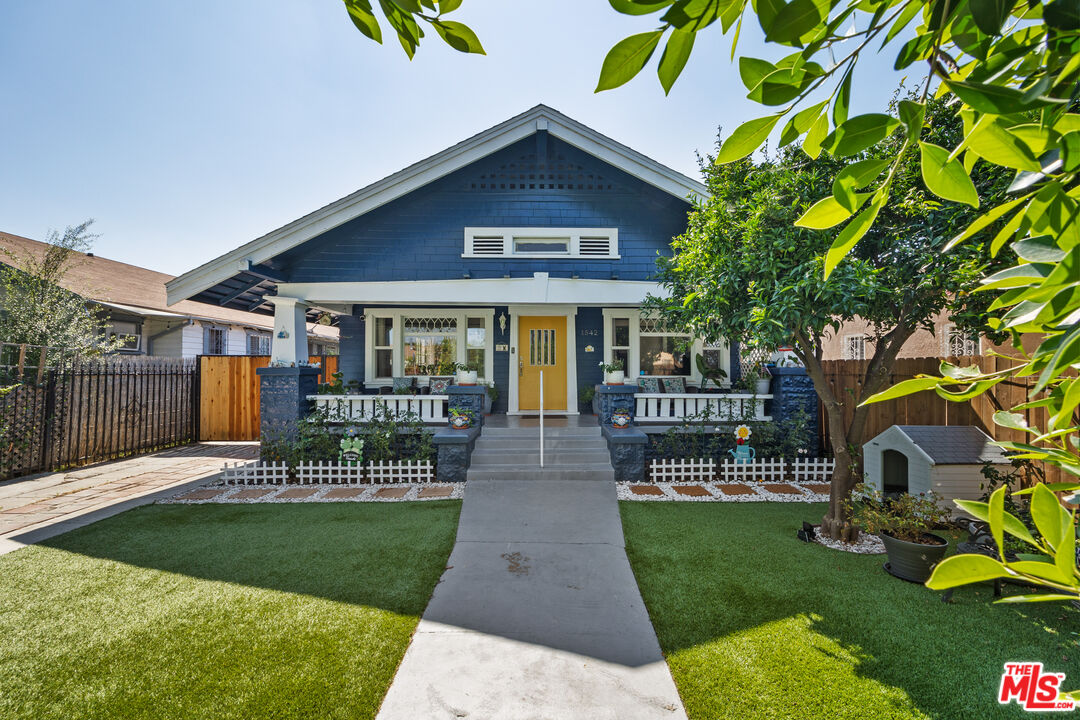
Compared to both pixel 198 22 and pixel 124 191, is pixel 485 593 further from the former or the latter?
pixel 124 191

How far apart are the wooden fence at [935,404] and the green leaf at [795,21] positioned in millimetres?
4663

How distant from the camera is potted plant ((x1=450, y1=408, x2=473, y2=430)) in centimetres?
754

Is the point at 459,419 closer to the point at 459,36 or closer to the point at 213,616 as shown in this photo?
the point at 213,616

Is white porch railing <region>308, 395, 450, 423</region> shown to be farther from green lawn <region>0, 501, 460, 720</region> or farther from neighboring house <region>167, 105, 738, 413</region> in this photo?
green lawn <region>0, 501, 460, 720</region>

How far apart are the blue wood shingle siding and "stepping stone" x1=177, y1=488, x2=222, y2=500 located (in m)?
4.32

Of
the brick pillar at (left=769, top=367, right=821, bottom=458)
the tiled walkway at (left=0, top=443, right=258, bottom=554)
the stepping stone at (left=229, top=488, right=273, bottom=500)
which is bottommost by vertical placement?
the stepping stone at (left=229, top=488, right=273, bottom=500)

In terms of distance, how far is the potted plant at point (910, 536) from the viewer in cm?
377

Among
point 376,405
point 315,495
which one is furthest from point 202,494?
point 376,405

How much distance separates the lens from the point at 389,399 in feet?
27.6

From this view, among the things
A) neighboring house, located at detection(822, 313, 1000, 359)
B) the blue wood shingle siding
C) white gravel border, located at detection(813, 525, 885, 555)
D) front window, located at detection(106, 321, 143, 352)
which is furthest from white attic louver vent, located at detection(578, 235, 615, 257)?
front window, located at detection(106, 321, 143, 352)

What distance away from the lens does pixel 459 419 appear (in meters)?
7.54

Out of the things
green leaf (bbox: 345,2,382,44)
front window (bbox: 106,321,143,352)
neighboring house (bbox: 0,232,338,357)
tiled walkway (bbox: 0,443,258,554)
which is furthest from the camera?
front window (bbox: 106,321,143,352)

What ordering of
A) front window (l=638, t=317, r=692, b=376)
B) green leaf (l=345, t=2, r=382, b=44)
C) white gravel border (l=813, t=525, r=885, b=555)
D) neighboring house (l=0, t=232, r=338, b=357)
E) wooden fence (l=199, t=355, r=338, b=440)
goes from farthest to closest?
1. neighboring house (l=0, t=232, r=338, b=357)
2. wooden fence (l=199, t=355, r=338, b=440)
3. front window (l=638, t=317, r=692, b=376)
4. white gravel border (l=813, t=525, r=885, b=555)
5. green leaf (l=345, t=2, r=382, b=44)

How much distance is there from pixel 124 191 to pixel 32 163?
6.17 feet
